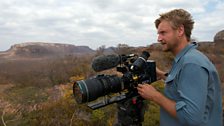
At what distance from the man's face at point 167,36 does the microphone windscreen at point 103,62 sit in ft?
1.39

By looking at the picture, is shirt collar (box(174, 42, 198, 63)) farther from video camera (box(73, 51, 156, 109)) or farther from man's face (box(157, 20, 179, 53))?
video camera (box(73, 51, 156, 109))

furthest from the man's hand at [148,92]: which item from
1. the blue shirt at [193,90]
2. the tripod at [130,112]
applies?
the tripod at [130,112]

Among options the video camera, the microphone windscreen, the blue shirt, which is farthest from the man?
the microphone windscreen

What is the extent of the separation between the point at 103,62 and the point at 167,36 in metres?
0.54

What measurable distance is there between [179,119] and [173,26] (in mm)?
657

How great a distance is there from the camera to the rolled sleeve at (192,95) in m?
1.91

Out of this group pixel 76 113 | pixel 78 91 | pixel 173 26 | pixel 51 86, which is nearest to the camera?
pixel 173 26

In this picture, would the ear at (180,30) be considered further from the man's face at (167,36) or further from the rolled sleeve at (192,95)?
the rolled sleeve at (192,95)

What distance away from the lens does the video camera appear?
2262 mm

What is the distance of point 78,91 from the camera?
2.30m

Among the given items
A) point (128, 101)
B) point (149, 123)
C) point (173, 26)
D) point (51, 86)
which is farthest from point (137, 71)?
point (51, 86)

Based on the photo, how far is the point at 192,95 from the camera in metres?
1.91

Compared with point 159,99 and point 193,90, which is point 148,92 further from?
point 193,90

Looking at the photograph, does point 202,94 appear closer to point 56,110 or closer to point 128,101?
point 128,101
